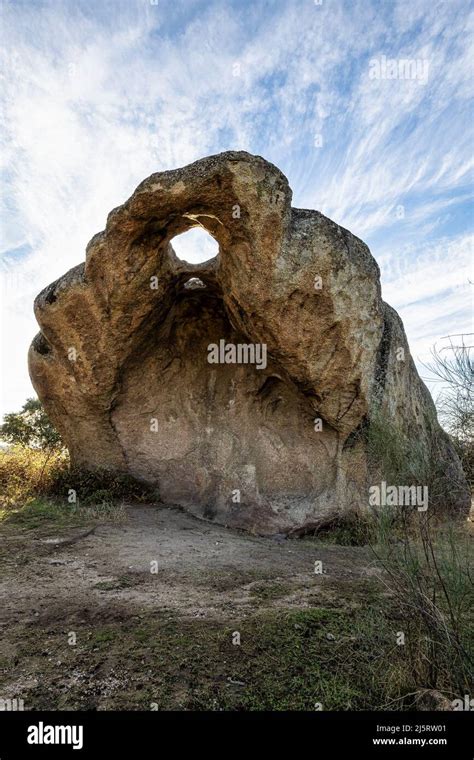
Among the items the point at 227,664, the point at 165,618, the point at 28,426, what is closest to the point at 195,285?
the point at 165,618

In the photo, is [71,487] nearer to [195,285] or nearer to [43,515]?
[43,515]

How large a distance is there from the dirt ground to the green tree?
10607 millimetres

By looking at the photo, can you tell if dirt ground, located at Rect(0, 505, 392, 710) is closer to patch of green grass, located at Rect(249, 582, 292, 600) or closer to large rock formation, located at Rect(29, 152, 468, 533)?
patch of green grass, located at Rect(249, 582, 292, 600)

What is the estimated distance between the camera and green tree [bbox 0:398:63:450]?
16.6 metres

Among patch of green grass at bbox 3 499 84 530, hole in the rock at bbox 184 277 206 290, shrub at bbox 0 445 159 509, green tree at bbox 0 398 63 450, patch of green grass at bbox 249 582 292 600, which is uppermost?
hole in the rock at bbox 184 277 206 290

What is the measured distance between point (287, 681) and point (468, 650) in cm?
113

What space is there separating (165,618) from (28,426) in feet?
49.9

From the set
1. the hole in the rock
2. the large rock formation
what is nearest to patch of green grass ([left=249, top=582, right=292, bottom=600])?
the large rock formation

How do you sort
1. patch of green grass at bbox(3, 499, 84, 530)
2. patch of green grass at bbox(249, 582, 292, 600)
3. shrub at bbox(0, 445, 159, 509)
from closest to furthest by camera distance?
patch of green grass at bbox(249, 582, 292, 600) → patch of green grass at bbox(3, 499, 84, 530) → shrub at bbox(0, 445, 159, 509)

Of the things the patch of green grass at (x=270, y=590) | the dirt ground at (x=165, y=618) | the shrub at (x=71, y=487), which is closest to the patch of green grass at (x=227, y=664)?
the dirt ground at (x=165, y=618)

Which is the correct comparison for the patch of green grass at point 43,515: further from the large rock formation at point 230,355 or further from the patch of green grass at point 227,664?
the patch of green grass at point 227,664

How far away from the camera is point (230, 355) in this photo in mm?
9445
